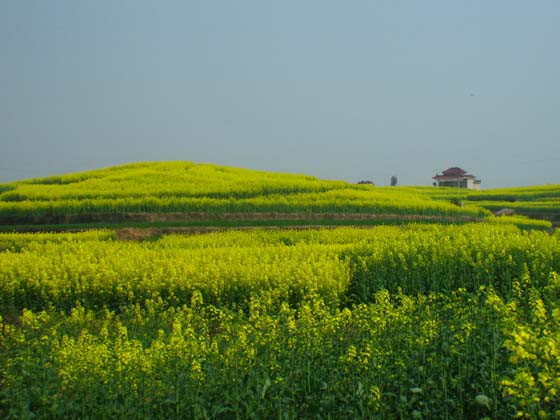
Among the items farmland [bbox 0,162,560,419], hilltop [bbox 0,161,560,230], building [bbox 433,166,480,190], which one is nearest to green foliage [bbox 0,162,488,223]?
hilltop [bbox 0,161,560,230]

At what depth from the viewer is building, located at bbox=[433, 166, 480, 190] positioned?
70.1 meters

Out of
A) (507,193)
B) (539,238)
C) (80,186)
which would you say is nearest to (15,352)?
(539,238)

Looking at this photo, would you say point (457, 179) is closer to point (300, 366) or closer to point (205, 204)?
point (205, 204)

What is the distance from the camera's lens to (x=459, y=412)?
5070mm

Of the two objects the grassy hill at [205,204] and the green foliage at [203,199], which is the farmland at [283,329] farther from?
the green foliage at [203,199]

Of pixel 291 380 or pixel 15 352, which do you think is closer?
pixel 291 380

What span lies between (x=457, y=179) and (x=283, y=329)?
6961 cm

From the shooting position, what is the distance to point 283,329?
21.0 feet

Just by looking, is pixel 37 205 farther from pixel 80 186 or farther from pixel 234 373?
Answer: pixel 234 373

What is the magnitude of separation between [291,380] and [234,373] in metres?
0.65

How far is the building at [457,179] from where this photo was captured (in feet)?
230

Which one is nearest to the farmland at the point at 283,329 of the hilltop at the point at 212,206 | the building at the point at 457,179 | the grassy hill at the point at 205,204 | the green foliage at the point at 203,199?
the hilltop at the point at 212,206

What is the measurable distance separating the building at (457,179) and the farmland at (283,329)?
56611mm

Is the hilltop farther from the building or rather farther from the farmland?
the building
